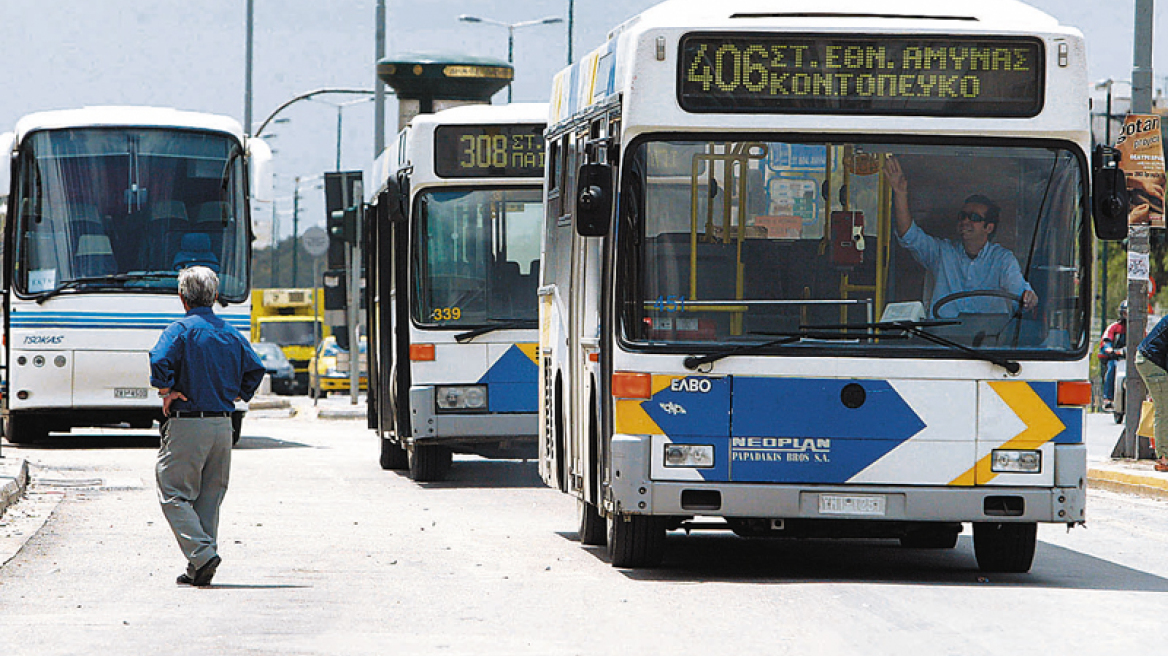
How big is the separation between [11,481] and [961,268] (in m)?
8.31

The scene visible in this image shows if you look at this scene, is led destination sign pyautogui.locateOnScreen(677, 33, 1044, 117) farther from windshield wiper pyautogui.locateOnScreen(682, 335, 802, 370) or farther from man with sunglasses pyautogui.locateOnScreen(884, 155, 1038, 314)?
windshield wiper pyautogui.locateOnScreen(682, 335, 802, 370)

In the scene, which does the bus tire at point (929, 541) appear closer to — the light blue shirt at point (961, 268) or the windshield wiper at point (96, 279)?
the light blue shirt at point (961, 268)

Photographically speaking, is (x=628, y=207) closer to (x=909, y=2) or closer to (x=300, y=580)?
(x=909, y=2)

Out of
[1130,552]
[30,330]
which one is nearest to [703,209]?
[1130,552]

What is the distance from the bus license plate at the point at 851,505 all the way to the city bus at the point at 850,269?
12mm

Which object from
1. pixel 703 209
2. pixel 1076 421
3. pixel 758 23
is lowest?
pixel 1076 421

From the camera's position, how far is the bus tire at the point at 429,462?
19.2 m

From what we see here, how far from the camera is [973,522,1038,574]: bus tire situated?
11609mm

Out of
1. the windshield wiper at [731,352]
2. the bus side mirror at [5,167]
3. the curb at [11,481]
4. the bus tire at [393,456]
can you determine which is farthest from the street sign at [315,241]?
the windshield wiper at [731,352]

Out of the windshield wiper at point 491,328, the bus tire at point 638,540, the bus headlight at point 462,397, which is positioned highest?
the windshield wiper at point 491,328

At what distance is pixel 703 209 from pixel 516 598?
222cm

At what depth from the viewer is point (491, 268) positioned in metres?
18.5

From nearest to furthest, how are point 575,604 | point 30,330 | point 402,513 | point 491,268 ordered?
1. point 575,604
2. point 402,513
3. point 491,268
4. point 30,330

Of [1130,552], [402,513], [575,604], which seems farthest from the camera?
[402,513]
